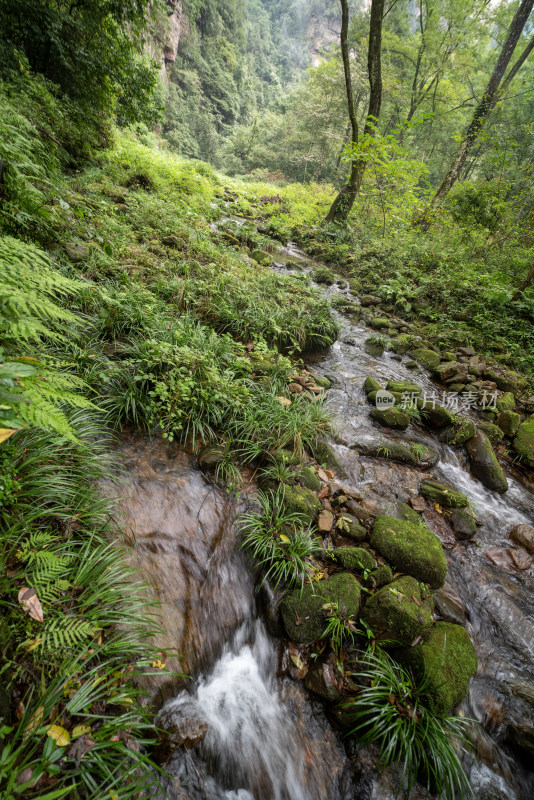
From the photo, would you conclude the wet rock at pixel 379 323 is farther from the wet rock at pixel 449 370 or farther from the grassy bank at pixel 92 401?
the wet rock at pixel 449 370

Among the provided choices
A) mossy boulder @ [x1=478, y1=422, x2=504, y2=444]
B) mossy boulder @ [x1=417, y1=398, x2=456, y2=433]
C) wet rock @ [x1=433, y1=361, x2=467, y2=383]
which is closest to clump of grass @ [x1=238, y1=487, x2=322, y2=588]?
mossy boulder @ [x1=417, y1=398, x2=456, y2=433]

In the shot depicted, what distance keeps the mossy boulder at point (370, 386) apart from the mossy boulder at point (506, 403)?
2.22 m

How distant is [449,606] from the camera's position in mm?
2955

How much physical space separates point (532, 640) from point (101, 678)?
3824 millimetres

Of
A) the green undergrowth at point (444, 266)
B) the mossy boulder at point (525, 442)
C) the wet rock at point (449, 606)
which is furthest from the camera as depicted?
the green undergrowth at point (444, 266)

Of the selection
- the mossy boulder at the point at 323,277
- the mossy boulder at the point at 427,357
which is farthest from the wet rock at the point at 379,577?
the mossy boulder at the point at 323,277

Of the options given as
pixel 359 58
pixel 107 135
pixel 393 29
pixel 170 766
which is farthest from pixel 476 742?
pixel 393 29

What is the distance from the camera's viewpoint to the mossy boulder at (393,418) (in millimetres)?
5035

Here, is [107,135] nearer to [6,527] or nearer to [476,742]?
[6,527]

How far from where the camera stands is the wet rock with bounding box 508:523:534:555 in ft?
12.5

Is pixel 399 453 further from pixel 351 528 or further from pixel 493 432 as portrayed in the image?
pixel 493 432

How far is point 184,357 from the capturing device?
3557mm

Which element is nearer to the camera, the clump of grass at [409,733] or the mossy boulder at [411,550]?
the clump of grass at [409,733]

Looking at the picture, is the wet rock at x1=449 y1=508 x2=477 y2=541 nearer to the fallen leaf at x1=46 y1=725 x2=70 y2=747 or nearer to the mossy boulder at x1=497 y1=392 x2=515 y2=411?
the mossy boulder at x1=497 y1=392 x2=515 y2=411
